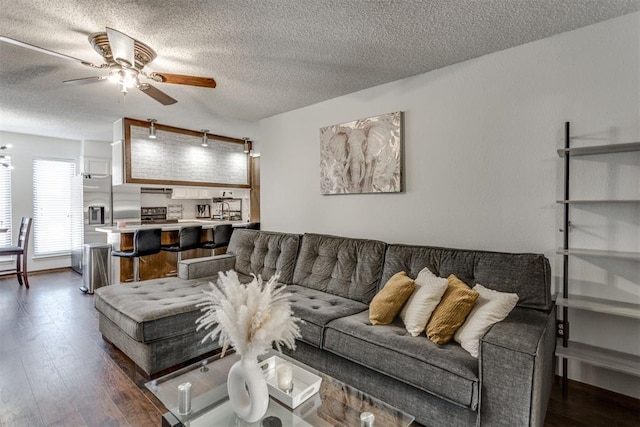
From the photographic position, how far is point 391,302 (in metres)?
2.25

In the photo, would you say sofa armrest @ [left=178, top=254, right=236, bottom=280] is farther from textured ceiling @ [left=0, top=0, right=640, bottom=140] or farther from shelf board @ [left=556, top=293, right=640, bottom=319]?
shelf board @ [left=556, top=293, right=640, bottom=319]

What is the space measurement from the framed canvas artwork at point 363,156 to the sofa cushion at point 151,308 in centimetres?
181

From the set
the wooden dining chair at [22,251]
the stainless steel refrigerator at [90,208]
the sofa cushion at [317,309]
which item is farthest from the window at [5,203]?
the sofa cushion at [317,309]

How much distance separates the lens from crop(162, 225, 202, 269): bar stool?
4.59 m

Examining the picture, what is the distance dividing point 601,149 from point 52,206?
806 cm

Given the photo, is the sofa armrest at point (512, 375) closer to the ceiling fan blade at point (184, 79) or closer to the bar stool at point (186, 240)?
the ceiling fan blade at point (184, 79)

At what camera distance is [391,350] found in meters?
1.94

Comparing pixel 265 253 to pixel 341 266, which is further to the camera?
pixel 265 253

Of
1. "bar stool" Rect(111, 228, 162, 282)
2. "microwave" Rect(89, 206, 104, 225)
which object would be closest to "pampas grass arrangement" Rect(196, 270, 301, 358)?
"bar stool" Rect(111, 228, 162, 282)

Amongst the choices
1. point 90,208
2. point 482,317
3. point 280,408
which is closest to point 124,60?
point 280,408

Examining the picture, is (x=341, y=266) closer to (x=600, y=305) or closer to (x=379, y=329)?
(x=379, y=329)

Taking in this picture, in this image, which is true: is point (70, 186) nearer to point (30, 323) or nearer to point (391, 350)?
point (30, 323)

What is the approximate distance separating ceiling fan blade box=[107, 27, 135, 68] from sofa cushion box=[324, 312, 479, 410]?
2324 mm

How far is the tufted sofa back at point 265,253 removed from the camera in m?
3.42
